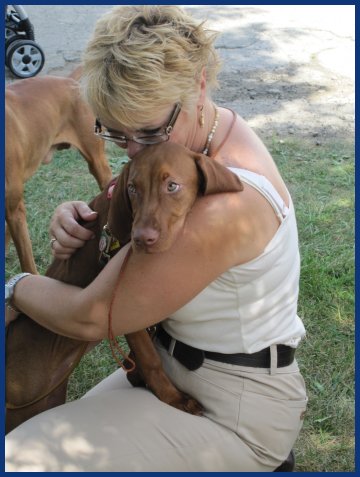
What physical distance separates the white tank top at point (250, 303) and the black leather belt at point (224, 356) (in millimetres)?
24

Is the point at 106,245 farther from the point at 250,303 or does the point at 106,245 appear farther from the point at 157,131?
the point at 250,303

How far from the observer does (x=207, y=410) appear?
2.34 metres

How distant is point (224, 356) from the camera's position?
2.30 metres

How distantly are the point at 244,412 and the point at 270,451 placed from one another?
20cm

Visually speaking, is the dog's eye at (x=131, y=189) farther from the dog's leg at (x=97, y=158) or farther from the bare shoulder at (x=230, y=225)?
the dog's leg at (x=97, y=158)

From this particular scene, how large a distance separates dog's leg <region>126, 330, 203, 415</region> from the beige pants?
0.03m

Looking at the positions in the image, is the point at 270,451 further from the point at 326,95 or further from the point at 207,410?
the point at 326,95

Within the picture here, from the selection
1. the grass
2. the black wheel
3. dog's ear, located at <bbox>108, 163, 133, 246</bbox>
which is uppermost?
dog's ear, located at <bbox>108, 163, 133, 246</bbox>

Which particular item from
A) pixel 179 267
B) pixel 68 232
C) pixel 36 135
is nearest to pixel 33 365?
pixel 68 232

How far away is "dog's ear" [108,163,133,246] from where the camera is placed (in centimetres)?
217

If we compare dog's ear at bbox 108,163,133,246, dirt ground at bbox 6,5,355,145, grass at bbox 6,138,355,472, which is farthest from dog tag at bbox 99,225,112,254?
dirt ground at bbox 6,5,355,145

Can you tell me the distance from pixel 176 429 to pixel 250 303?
49 centimetres

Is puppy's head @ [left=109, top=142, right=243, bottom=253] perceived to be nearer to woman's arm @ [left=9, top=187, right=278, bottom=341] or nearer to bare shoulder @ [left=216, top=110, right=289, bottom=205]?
woman's arm @ [left=9, top=187, right=278, bottom=341]

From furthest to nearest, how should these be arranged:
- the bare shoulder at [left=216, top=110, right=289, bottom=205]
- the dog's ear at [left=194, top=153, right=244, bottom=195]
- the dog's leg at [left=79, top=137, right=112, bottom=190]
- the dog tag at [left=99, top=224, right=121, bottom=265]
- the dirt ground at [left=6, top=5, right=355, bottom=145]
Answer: the dirt ground at [left=6, top=5, right=355, bottom=145] → the dog's leg at [left=79, top=137, right=112, bottom=190] → the dog tag at [left=99, top=224, right=121, bottom=265] → the bare shoulder at [left=216, top=110, right=289, bottom=205] → the dog's ear at [left=194, top=153, right=244, bottom=195]
